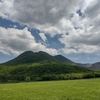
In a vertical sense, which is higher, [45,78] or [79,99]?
[45,78]

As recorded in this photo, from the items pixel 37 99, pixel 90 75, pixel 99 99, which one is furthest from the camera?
pixel 90 75

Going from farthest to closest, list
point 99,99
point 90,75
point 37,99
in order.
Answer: point 90,75
point 37,99
point 99,99

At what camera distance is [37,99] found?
28609 mm

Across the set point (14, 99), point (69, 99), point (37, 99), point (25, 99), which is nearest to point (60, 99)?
point (69, 99)

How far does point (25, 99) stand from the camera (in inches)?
1143

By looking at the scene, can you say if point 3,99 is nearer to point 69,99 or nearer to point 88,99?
point 69,99

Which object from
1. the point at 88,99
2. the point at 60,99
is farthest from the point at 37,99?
the point at 88,99

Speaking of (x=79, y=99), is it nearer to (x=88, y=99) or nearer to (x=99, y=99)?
(x=88, y=99)

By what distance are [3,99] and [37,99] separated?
650cm

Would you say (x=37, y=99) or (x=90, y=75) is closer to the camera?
(x=37, y=99)

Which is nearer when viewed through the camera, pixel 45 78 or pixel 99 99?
pixel 99 99

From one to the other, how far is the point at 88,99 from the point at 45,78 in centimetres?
16372

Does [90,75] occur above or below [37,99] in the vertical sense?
above

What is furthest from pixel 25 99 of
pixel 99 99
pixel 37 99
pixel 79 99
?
pixel 99 99
